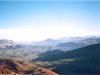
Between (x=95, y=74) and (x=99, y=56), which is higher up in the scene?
(x=99, y=56)

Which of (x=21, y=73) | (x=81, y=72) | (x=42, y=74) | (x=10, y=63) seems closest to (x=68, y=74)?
(x=81, y=72)

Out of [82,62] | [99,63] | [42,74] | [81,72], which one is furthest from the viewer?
[82,62]

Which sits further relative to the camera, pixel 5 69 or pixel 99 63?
pixel 99 63

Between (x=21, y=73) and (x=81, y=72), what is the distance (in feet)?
166

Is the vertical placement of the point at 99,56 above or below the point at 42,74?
above

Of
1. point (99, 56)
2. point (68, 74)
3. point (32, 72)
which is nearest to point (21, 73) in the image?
point (32, 72)

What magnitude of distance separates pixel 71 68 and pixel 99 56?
34504 millimetres

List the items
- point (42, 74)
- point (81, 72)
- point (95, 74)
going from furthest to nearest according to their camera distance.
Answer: point (81, 72) → point (95, 74) → point (42, 74)

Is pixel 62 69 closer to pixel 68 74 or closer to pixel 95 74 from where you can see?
pixel 68 74

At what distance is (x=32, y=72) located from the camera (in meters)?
135

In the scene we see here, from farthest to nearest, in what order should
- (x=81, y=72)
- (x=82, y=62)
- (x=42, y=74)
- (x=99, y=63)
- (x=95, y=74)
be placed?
(x=82, y=62)
(x=99, y=63)
(x=81, y=72)
(x=95, y=74)
(x=42, y=74)

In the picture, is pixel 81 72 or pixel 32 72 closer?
pixel 32 72

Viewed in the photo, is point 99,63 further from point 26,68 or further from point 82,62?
point 26,68

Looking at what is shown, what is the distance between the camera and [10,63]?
14688 cm
